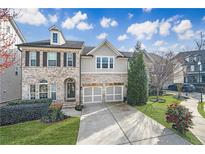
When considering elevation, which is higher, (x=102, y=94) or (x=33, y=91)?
(x=33, y=91)

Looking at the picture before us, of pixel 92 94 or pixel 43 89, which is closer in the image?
pixel 43 89

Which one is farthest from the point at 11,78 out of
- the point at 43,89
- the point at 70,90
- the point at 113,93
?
the point at 113,93

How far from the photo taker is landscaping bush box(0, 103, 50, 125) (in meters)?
9.06

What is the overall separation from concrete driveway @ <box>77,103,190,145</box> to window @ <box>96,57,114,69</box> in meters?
5.87

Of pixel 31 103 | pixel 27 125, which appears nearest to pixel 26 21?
pixel 31 103

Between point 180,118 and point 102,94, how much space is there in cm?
835

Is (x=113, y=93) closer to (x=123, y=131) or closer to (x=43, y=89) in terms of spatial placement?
(x=43, y=89)

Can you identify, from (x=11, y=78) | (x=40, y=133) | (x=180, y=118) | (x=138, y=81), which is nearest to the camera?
(x=180, y=118)

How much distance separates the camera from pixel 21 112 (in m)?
9.53

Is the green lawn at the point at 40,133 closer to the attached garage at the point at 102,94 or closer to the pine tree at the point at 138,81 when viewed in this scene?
the attached garage at the point at 102,94

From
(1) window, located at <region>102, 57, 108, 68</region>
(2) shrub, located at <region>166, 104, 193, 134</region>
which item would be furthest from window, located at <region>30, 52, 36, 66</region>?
(2) shrub, located at <region>166, 104, 193, 134</region>

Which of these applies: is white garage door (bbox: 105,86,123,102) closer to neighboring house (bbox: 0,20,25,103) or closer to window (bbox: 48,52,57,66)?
window (bbox: 48,52,57,66)

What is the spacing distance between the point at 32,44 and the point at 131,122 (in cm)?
1034
